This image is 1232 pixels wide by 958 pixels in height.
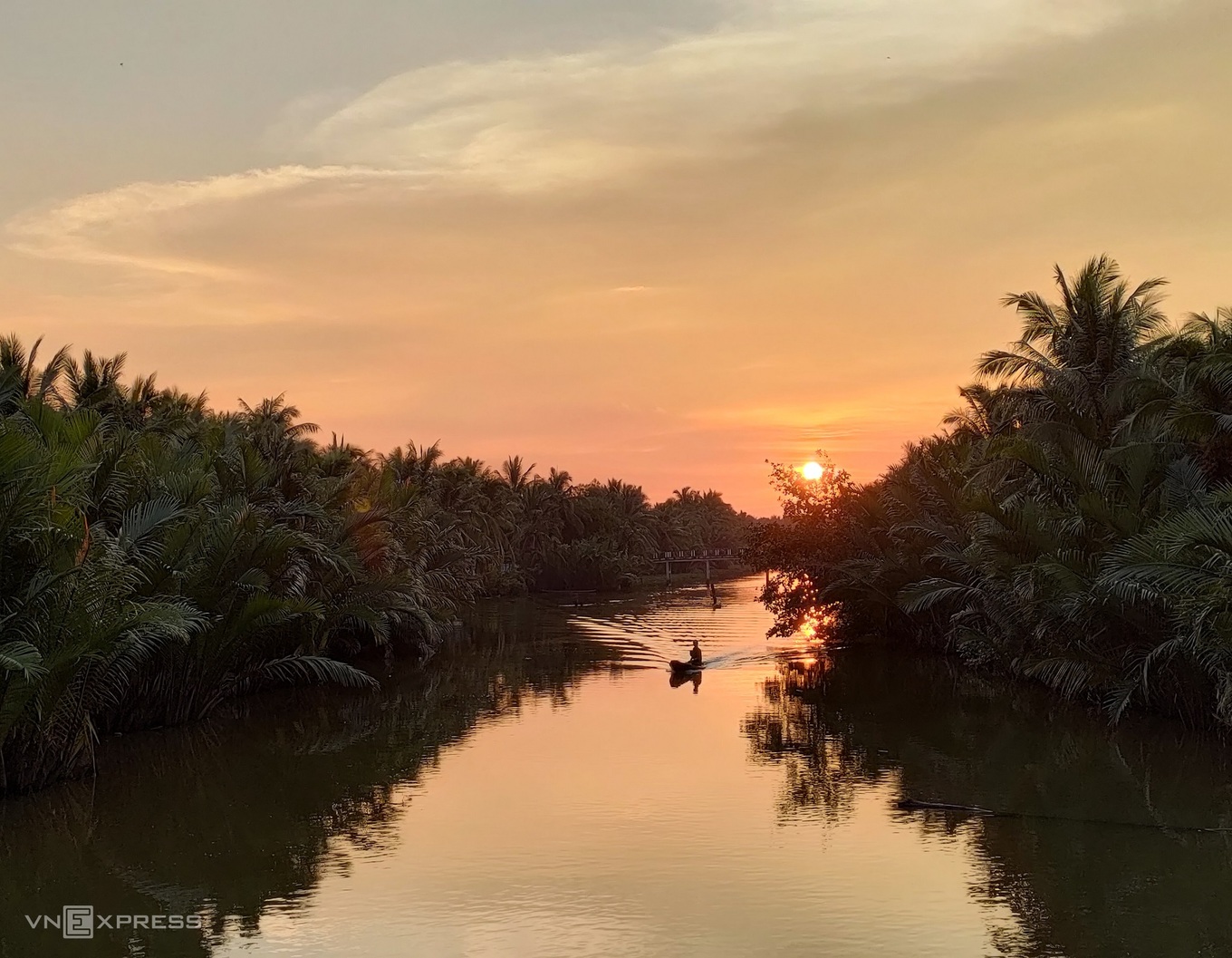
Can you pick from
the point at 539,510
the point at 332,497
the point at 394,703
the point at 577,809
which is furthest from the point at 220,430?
the point at 539,510

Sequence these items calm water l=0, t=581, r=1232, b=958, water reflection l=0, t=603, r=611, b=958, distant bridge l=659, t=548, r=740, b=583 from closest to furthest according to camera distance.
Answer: calm water l=0, t=581, r=1232, b=958, water reflection l=0, t=603, r=611, b=958, distant bridge l=659, t=548, r=740, b=583

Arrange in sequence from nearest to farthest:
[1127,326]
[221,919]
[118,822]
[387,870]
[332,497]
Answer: [221,919] < [387,870] < [118,822] < [1127,326] < [332,497]

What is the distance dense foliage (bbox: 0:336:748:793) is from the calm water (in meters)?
1.11

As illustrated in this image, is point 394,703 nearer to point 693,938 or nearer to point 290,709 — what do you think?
point 290,709

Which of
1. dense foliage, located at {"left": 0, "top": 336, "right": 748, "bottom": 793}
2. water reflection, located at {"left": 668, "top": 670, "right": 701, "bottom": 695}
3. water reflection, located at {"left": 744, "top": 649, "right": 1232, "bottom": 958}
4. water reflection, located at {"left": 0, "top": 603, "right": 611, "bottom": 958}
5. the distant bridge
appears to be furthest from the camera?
the distant bridge

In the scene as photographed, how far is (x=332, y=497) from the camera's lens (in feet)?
93.6

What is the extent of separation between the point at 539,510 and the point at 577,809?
6530 cm

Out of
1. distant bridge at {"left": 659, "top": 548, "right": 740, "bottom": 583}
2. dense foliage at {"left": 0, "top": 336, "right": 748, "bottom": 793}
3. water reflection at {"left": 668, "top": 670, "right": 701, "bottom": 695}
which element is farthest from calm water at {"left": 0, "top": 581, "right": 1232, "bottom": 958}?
distant bridge at {"left": 659, "top": 548, "right": 740, "bottom": 583}

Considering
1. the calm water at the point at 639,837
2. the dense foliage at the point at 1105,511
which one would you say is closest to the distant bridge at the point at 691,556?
the dense foliage at the point at 1105,511

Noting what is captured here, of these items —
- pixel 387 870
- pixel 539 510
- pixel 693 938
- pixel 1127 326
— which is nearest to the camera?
pixel 693 938

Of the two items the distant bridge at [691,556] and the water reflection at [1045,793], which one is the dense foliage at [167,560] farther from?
the distant bridge at [691,556]

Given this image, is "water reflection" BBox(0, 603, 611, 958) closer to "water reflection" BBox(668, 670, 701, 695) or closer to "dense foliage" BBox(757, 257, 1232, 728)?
"water reflection" BBox(668, 670, 701, 695)

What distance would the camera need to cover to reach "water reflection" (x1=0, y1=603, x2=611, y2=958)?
10961 millimetres

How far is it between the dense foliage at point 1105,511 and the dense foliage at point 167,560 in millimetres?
13007
